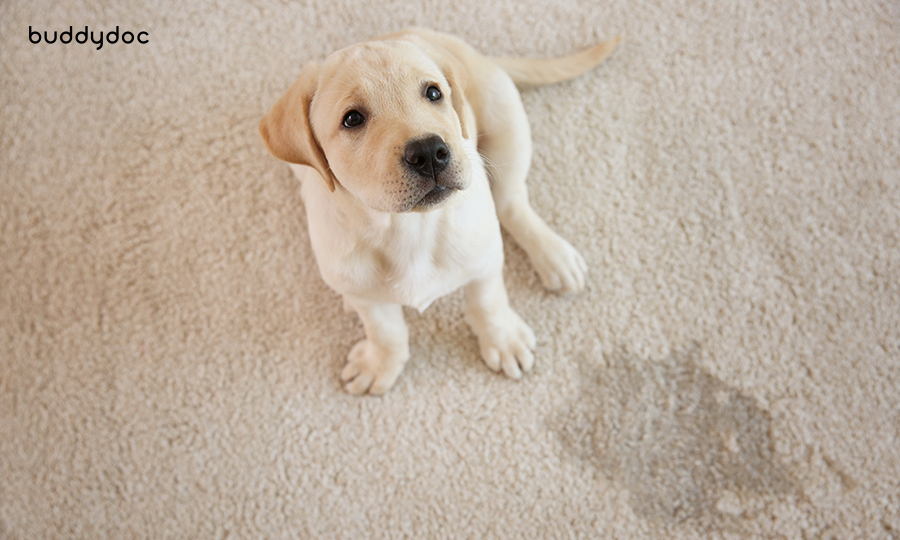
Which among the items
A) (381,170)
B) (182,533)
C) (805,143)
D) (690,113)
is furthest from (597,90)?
(182,533)

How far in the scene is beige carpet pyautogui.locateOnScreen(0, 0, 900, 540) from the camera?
1.93 metres

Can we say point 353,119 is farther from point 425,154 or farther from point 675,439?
point 675,439

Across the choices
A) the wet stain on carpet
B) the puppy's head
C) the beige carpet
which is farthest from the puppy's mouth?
the wet stain on carpet

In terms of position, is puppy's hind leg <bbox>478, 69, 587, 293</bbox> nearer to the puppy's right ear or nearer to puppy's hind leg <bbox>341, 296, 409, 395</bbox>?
puppy's hind leg <bbox>341, 296, 409, 395</bbox>

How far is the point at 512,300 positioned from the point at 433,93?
984mm

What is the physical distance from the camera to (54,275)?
2242mm

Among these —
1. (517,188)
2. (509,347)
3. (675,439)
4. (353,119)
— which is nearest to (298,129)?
(353,119)

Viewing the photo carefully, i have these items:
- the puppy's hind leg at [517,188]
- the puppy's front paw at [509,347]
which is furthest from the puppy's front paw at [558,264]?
the puppy's front paw at [509,347]

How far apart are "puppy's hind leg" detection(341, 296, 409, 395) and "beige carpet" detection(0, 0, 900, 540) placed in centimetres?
8

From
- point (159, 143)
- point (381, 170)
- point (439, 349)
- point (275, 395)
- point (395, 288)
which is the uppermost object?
point (381, 170)

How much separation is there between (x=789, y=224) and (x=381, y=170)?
161 cm

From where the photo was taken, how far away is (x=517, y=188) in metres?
1.98

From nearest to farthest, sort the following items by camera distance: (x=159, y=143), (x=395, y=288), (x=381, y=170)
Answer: (x=381, y=170) → (x=395, y=288) → (x=159, y=143)

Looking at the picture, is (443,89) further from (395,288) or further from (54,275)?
(54,275)
